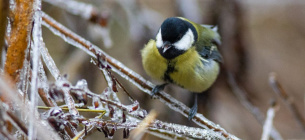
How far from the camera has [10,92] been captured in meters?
0.60

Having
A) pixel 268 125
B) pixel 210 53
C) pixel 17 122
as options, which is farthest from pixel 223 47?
pixel 17 122

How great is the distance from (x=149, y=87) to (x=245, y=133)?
1.67 meters

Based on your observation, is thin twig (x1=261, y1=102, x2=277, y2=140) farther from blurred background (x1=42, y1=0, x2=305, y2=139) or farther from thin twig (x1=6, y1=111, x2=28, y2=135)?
blurred background (x1=42, y1=0, x2=305, y2=139)

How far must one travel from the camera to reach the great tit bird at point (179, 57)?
1.55m

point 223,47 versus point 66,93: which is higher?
point 223,47

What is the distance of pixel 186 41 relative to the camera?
65.1 inches

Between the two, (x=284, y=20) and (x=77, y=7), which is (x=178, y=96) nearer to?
(x=77, y=7)

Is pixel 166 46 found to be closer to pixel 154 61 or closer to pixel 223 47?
pixel 154 61

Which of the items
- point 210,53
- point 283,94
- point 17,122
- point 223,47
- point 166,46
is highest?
point 223,47

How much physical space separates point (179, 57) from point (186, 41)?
8 centimetres

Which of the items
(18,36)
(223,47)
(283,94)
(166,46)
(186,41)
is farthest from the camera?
(223,47)

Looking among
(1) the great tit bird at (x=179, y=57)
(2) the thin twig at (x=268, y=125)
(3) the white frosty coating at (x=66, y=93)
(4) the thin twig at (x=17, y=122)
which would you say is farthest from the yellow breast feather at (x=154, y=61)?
(4) the thin twig at (x=17, y=122)

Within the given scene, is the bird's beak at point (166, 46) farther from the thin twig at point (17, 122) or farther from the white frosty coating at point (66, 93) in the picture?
the thin twig at point (17, 122)

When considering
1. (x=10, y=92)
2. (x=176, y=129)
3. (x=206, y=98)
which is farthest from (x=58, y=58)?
(x=10, y=92)
